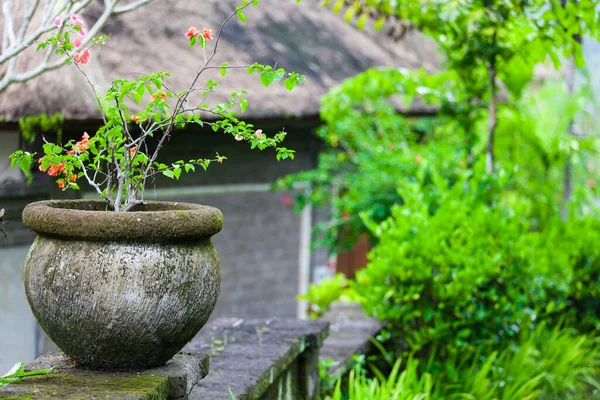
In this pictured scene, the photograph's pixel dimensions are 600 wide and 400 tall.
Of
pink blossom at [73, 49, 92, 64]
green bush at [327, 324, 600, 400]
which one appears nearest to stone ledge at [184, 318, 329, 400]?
green bush at [327, 324, 600, 400]

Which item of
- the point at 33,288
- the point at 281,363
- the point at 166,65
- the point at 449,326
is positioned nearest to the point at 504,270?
the point at 449,326

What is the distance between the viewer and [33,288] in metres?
2.03

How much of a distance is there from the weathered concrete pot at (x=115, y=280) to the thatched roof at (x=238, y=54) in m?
2.18

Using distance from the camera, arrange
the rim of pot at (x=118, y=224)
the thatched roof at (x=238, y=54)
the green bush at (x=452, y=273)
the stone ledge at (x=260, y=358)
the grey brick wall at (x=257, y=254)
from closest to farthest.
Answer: the rim of pot at (x=118, y=224), the stone ledge at (x=260, y=358), the thatched roof at (x=238, y=54), the green bush at (x=452, y=273), the grey brick wall at (x=257, y=254)

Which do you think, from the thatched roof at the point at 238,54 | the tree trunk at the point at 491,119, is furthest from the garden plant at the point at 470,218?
the thatched roof at the point at 238,54

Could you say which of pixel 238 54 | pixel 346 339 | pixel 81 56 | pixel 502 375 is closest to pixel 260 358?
pixel 81 56

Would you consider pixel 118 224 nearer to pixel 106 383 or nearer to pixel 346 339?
pixel 106 383

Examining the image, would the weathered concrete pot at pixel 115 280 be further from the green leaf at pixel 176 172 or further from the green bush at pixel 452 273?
the green bush at pixel 452 273

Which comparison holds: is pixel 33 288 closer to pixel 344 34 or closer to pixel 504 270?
pixel 504 270

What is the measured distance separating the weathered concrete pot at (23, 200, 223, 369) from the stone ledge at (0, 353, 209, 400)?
0.18ft

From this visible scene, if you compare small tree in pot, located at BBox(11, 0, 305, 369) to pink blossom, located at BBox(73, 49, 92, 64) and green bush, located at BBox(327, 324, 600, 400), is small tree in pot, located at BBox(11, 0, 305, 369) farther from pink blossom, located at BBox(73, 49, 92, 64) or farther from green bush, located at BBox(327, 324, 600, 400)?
green bush, located at BBox(327, 324, 600, 400)

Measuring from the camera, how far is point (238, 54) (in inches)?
248

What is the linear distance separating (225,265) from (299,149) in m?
1.40

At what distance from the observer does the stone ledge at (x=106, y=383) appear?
1.83m
